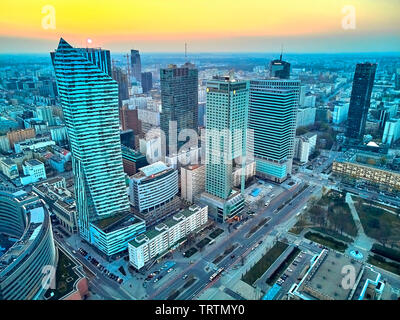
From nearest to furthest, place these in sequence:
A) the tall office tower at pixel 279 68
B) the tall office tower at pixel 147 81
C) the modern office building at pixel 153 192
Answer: the modern office building at pixel 153 192 < the tall office tower at pixel 279 68 < the tall office tower at pixel 147 81

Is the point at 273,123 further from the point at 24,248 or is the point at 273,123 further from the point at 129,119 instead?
the point at 24,248

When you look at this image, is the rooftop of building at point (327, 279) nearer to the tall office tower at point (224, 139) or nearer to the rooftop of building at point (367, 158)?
the tall office tower at point (224, 139)

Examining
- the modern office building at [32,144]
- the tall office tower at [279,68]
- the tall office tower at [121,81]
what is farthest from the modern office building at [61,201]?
the tall office tower at [279,68]

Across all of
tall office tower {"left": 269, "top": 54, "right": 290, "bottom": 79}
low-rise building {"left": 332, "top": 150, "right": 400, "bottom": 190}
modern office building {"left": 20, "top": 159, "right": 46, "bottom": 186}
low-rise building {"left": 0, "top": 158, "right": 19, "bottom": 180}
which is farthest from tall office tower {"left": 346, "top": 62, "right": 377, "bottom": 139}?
low-rise building {"left": 0, "top": 158, "right": 19, "bottom": 180}

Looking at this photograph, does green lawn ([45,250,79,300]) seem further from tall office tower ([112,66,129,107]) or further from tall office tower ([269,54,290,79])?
tall office tower ([269,54,290,79])
